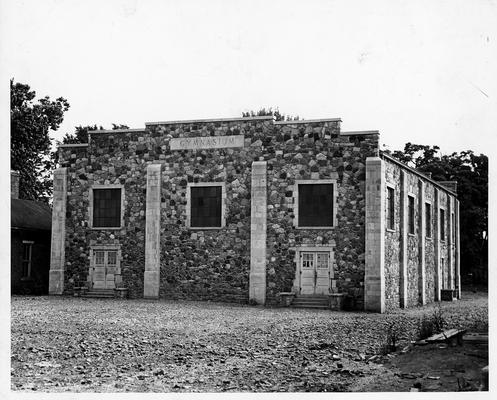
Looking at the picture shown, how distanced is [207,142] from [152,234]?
4260mm

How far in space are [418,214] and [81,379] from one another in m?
22.6

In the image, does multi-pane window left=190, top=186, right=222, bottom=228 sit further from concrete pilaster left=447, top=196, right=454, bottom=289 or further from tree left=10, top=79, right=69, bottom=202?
concrete pilaster left=447, top=196, right=454, bottom=289

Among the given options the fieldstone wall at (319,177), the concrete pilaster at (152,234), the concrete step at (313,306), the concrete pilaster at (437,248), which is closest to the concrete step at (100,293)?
the concrete pilaster at (152,234)

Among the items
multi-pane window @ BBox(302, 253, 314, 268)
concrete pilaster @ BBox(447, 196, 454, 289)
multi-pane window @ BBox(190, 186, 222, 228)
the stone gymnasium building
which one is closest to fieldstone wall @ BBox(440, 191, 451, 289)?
concrete pilaster @ BBox(447, 196, 454, 289)

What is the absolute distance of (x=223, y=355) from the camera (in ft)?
45.3

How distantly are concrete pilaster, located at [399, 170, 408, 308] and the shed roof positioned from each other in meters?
16.3

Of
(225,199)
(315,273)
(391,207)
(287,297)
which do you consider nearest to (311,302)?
(287,297)

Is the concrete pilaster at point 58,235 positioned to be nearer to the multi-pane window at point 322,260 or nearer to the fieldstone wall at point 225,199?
the fieldstone wall at point 225,199

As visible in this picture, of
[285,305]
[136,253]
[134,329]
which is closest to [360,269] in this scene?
[285,305]

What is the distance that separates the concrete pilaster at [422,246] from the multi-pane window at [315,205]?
6.70 m

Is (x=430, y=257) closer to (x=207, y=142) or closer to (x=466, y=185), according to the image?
(x=466, y=185)

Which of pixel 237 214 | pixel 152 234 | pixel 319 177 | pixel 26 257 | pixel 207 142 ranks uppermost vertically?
pixel 207 142

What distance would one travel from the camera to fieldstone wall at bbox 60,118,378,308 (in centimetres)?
2627

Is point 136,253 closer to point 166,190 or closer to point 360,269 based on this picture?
point 166,190
